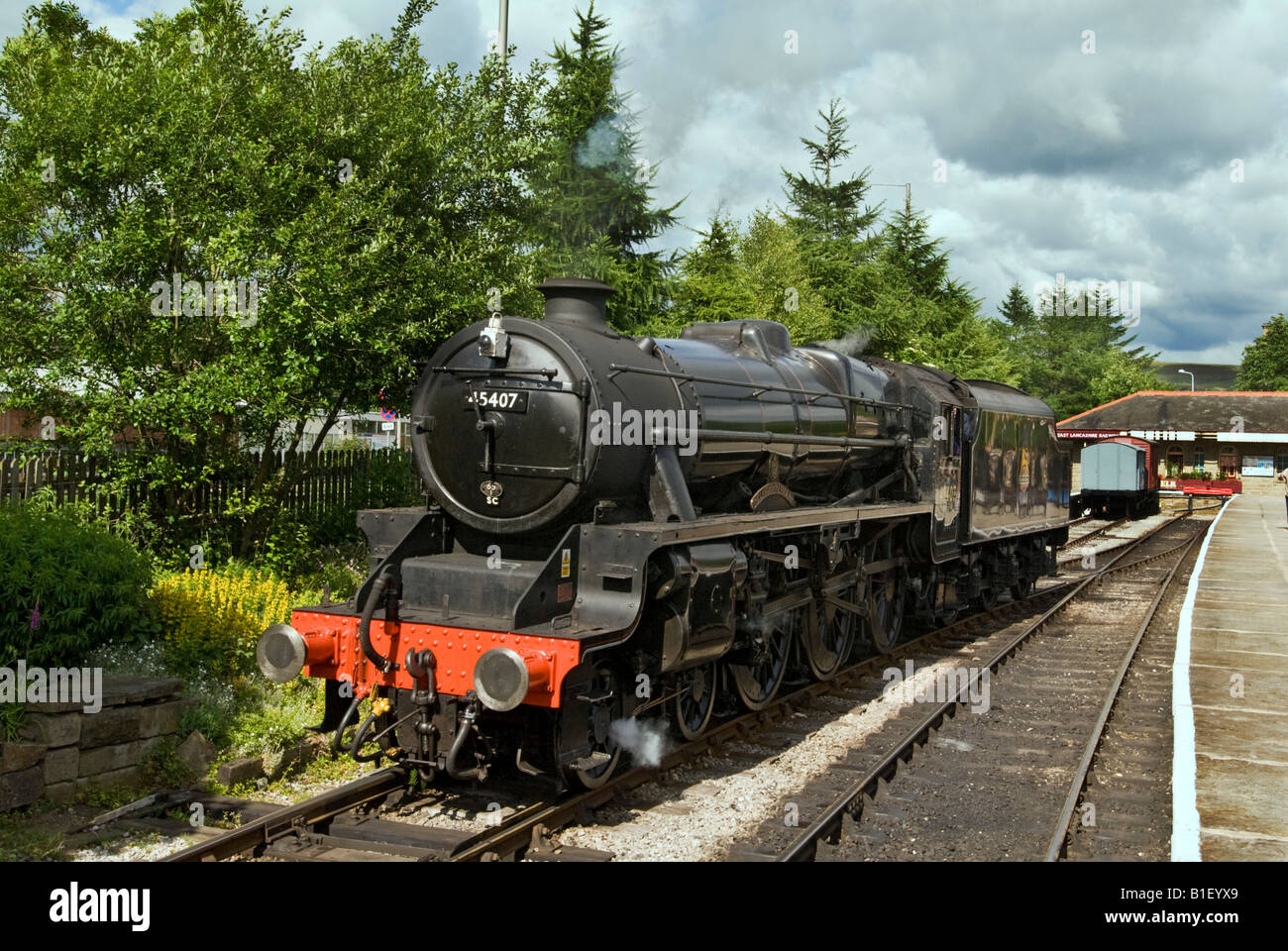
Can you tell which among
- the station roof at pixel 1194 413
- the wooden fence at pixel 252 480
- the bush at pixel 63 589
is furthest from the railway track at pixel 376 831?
the station roof at pixel 1194 413

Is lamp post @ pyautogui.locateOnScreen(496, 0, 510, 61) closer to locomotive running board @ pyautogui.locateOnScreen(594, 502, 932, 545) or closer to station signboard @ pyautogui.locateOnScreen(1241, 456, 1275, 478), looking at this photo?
locomotive running board @ pyautogui.locateOnScreen(594, 502, 932, 545)

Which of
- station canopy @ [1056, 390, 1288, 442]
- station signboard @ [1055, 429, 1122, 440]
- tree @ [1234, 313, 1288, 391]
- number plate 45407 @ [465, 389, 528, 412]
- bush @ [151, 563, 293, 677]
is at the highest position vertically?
tree @ [1234, 313, 1288, 391]

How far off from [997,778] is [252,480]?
24.7ft

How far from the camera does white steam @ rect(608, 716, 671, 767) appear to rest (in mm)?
6711

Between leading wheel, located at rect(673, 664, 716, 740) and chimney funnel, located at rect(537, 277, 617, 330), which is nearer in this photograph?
chimney funnel, located at rect(537, 277, 617, 330)

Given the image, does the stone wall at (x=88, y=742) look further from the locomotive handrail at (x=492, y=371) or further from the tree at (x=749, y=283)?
the tree at (x=749, y=283)

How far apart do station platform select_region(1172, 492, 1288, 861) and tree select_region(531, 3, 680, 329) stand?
11.2 metres

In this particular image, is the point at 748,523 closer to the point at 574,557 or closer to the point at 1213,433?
the point at 574,557

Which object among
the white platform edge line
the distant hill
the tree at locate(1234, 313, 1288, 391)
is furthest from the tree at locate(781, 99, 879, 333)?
the distant hill

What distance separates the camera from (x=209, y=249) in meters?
8.52

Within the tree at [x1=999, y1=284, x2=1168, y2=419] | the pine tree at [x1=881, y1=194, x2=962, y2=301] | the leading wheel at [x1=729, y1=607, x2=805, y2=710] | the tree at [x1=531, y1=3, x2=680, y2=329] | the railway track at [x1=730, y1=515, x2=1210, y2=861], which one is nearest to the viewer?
the railway track at [x1=730, y1=515, x2=1210, y2=861]

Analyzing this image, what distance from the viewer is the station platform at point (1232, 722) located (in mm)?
5809

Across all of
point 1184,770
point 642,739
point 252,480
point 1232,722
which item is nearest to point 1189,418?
point 1232,722
